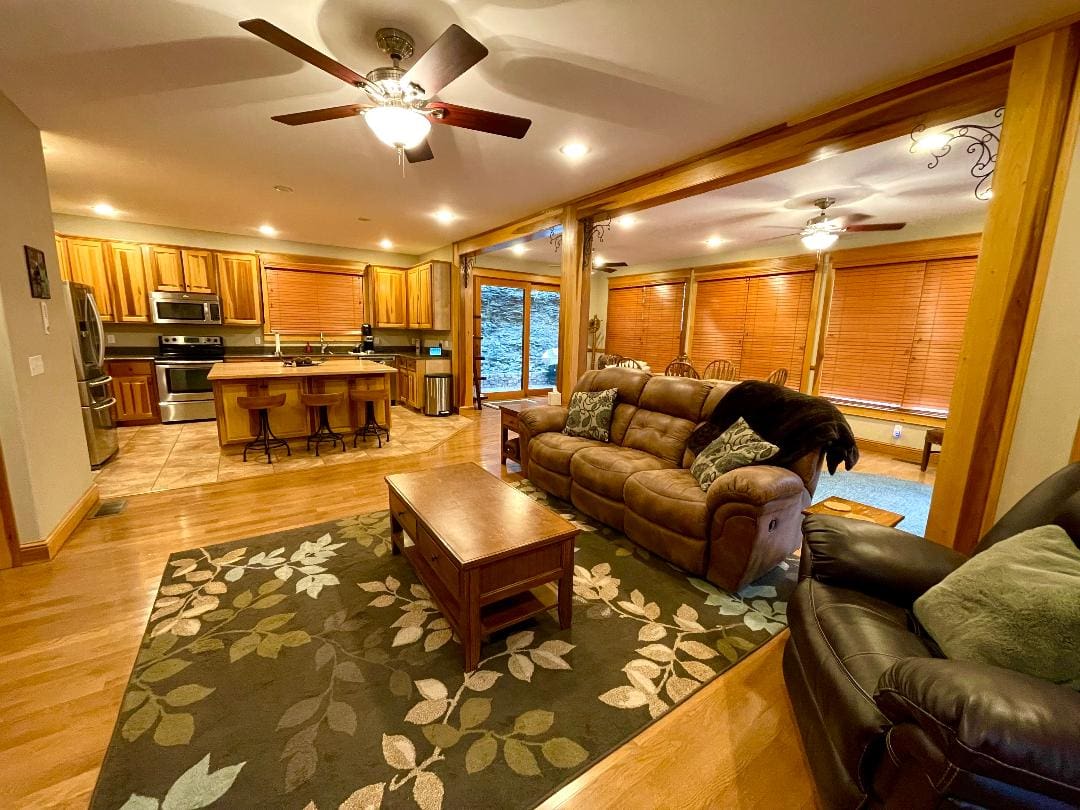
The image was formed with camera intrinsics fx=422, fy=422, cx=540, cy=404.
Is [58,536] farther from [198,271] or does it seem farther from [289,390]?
[198,271]

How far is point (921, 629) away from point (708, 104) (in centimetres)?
273

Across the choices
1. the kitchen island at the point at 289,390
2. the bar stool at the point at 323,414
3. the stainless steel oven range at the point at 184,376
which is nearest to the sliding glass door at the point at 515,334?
the kitchen island at the point at 289,390

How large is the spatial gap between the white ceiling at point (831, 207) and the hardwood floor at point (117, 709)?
3.53 metres

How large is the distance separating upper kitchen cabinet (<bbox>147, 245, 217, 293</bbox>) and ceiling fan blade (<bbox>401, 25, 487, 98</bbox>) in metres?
5.97

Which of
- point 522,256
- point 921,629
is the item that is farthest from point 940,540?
point 522,256

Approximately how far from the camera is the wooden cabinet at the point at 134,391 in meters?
5.51

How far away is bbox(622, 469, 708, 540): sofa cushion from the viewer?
238 cm

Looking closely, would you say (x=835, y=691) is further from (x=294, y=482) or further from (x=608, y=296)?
(x=608, y=296)

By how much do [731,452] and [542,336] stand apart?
6423mm

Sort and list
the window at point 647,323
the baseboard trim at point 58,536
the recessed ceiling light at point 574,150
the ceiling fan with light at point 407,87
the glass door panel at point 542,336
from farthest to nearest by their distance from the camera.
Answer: the glass door panel at point 542,336 → the window at point 647,323 → the recessed ceiling light at point 574,150 → the baseboard trim at point 58,536 → the ceiling fan with light at point 407,87

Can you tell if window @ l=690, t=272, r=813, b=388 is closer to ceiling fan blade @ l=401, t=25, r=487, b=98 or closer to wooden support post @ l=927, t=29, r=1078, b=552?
wooden support post @ l=927, t=29, r=1078, b=552

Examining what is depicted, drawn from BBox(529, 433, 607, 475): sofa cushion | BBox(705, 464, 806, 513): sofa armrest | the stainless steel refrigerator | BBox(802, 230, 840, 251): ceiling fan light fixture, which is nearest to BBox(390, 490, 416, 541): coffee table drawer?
BBox(529, 433, 607, 475): sofa cushion

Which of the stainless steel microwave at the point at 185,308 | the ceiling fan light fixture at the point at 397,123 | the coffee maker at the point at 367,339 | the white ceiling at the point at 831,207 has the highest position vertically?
the white ceiling at the point at 831,207

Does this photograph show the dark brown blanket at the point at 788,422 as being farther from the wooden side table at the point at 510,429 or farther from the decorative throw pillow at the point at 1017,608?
the wooden side table at the point at 510,429
